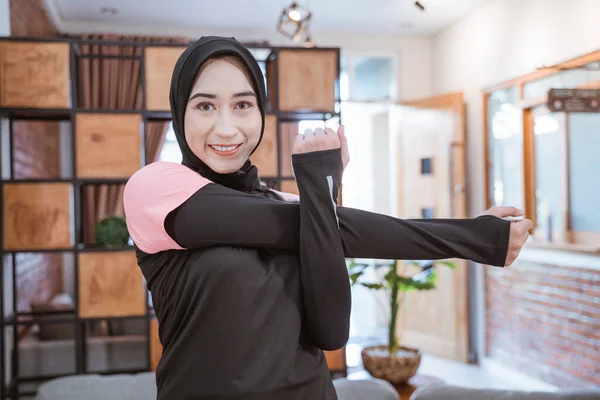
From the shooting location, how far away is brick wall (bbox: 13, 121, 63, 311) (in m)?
3.85

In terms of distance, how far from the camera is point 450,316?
205 inches

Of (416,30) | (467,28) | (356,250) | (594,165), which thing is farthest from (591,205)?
(356,250)

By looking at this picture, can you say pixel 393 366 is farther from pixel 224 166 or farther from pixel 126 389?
pixel 224 166

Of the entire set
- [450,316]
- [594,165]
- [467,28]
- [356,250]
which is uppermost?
[467,28]

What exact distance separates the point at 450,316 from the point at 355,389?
3.52 metres

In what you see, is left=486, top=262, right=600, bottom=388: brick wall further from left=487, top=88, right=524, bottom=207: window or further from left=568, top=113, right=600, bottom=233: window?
left=487, top=88, right=524, bottom=207: window

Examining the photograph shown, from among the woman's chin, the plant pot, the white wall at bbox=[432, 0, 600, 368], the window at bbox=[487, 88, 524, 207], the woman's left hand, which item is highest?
the white wall at bbox=[432, 0, 600, 368]

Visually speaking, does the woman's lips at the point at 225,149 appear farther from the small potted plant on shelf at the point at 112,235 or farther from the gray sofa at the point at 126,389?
the small potted plant on shelf at the point at 112,235

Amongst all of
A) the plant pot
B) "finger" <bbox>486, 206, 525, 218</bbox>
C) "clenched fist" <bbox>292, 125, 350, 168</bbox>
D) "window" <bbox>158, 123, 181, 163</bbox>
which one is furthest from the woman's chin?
"window" <bbox>158, 123, 181, 163</bbox>

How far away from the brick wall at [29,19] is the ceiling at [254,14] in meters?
0.12

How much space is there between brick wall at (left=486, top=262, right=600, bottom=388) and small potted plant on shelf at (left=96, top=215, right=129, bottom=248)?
2.78 m

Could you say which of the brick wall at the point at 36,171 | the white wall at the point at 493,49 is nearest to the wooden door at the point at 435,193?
the white wall at the point at 493,49

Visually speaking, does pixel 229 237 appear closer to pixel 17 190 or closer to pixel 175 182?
pixel 175 182

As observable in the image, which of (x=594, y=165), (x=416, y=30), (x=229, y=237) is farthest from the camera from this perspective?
(x=416, y=30)
